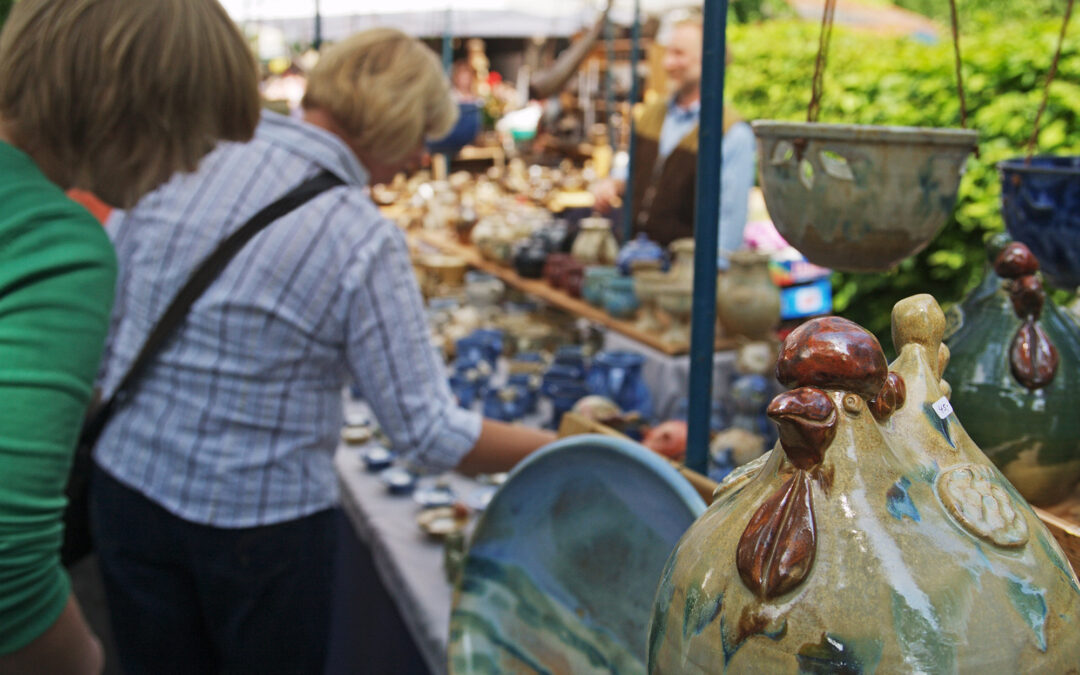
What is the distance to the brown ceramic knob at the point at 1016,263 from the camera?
93 centimetres

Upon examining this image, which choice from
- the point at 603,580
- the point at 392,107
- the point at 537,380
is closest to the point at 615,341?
the point at 537,380

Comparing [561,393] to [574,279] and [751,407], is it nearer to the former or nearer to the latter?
[751,407]

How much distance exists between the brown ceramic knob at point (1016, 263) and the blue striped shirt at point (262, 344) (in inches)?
32.4

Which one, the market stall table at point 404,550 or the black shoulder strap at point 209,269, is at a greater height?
the black shoulder strap at point 209,269

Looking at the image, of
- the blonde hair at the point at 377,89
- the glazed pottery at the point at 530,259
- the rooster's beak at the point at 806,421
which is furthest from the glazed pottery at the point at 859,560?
the glazed pottery at the point at 530,259

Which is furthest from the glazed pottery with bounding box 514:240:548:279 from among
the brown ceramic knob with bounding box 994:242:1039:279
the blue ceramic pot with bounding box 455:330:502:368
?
the brown ceramic knob with bounding box 994:242:1039:279

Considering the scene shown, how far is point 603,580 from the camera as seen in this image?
972mm

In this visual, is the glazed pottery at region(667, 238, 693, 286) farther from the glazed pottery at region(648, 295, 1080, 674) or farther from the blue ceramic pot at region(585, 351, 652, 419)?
the glazed pottery at region(648, 295, 1080, 674)

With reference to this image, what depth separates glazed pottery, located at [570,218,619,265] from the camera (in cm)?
332

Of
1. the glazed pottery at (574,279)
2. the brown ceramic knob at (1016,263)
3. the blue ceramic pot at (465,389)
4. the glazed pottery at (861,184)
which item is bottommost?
the blue ceramic pot at (465,389)

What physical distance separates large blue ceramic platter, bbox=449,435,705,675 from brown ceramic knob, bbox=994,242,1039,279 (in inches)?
15.3

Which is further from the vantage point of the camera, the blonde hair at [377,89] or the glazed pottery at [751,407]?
the glazed pottery at [751,407]

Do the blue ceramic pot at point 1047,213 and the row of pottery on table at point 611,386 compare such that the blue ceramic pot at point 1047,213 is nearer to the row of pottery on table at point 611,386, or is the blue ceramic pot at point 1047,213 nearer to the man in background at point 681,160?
the row of pottery on table at point 611,386

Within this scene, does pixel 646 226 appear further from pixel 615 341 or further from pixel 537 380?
pixel 537 380
